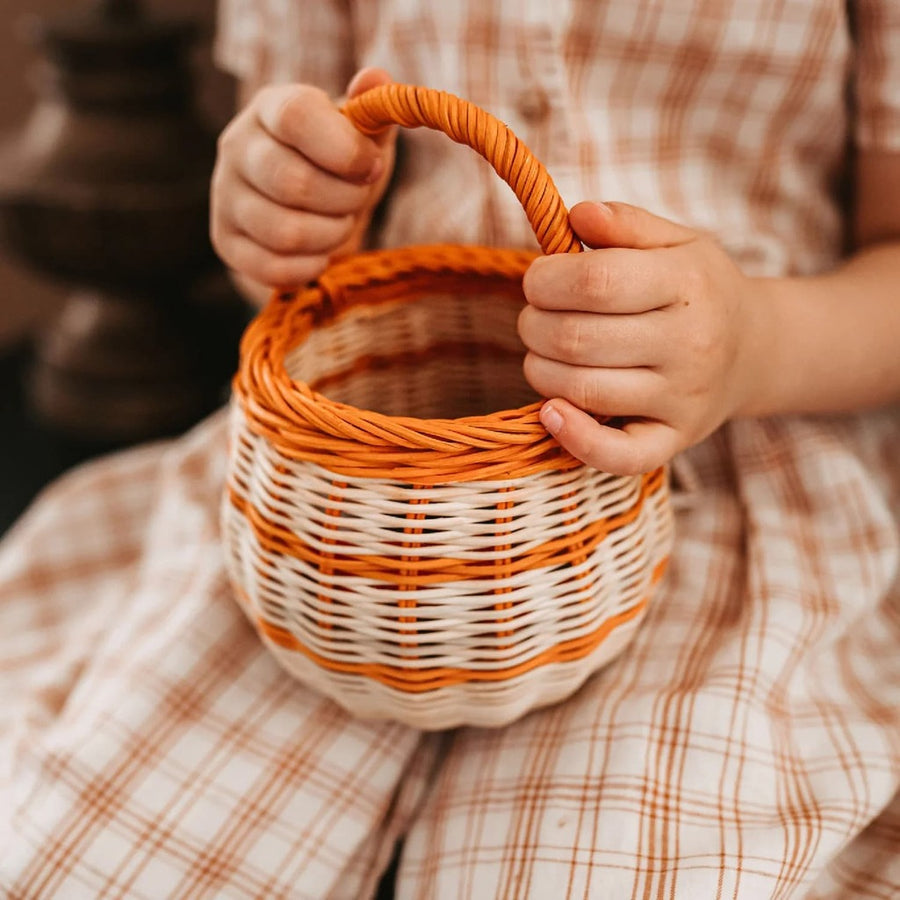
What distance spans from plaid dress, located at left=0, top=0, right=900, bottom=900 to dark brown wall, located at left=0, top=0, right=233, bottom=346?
2.44ft

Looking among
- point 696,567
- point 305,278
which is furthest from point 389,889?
point 305,278

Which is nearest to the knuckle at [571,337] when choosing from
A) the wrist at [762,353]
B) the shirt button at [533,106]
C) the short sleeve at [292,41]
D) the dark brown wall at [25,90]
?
the wrist at [762,353]

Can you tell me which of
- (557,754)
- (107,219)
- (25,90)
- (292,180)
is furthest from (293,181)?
(25,90)

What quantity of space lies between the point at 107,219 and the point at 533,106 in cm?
63

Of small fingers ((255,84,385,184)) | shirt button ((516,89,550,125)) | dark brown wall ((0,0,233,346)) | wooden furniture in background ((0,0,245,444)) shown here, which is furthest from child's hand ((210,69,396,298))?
dark brown wall ((0,0,233,346))

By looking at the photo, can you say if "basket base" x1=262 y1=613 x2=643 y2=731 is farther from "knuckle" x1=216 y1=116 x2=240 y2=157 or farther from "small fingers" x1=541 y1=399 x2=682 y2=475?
"knuckle" x1=216 y1=116 x2=240 y2=157

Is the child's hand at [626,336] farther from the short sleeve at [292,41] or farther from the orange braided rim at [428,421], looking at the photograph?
the short sleeve at [292,41]

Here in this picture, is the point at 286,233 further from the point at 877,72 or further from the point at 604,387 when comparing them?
the point at 877,72

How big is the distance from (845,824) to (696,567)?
7.3 inches

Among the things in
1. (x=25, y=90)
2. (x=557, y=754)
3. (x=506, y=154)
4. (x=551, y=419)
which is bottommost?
(x=557, y=754)

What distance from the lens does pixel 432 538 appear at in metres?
0.46

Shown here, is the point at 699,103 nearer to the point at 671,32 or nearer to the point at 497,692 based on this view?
the point at 671,32

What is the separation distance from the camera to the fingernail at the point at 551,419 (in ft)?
1.48

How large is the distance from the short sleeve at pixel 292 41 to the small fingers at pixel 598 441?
0.44m
